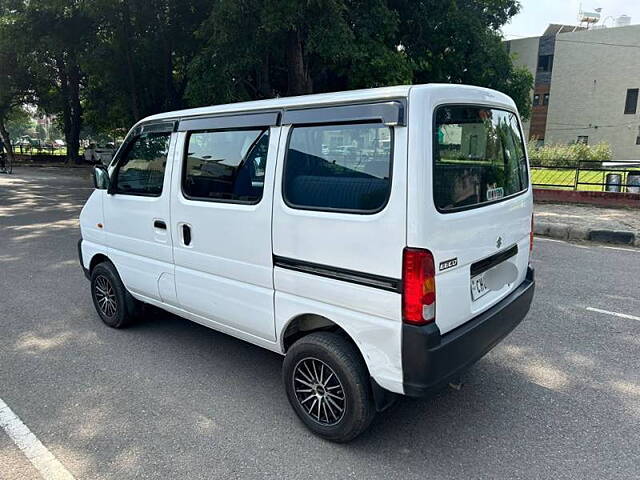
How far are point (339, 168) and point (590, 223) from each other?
816 centimetres

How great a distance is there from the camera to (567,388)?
129 inches

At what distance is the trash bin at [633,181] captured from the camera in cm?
1055

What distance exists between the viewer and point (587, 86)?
35875 mm

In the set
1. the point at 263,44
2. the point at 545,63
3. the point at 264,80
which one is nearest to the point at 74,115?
the point at 264,80

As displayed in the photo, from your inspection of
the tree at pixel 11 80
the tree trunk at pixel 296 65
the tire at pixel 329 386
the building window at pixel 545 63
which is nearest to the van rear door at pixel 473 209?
the tire at pixel 329 386

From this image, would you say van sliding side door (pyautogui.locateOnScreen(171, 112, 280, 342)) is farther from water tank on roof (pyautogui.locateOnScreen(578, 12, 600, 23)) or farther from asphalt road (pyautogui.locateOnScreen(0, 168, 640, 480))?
water tank on roof (pyautogui.locateOnScreen(578, 12, 600, 23))

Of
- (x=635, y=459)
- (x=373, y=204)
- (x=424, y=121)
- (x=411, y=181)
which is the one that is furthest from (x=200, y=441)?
(x=635, y=459)

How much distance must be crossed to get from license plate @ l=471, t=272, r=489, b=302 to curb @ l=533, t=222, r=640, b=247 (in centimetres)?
653

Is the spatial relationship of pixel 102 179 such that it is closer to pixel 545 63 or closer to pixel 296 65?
pixel 296 65

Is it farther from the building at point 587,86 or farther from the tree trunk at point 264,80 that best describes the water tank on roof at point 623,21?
the tree trunk at point 264,80

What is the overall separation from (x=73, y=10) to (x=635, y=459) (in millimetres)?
16951

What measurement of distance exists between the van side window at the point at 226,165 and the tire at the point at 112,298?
1.41m

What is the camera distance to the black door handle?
11.1ft

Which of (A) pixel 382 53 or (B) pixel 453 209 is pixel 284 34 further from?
(B) pixel 453 209
